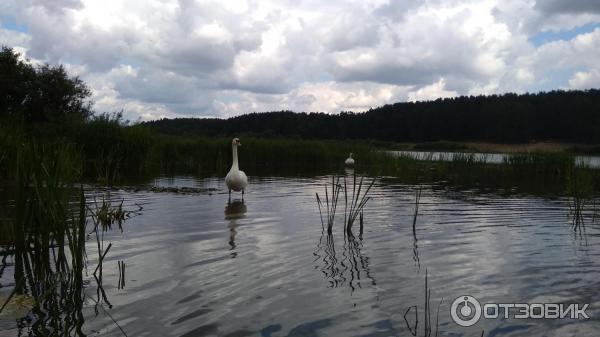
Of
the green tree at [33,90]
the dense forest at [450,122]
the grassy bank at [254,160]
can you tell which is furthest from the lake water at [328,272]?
the dense forest at [450,122]

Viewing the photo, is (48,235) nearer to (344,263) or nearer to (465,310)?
(344,263)

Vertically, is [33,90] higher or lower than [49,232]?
higher

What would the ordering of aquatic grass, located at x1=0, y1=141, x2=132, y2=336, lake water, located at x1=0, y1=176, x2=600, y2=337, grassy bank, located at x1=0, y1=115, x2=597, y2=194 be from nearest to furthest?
aquatic grass, located at x1=0, y1=141, x2=132, y2=336, lake water, located at x1=0, y1=176, x2=600, y2=337, grassy bank, located at x1=0, y1=115, x2=597, y2=194

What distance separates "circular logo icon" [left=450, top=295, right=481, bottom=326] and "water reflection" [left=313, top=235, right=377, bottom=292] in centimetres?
127

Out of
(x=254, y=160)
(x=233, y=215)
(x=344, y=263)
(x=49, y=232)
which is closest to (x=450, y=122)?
(x=254, y=160)

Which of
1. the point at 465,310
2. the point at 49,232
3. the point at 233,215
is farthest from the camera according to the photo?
the point at 233,215

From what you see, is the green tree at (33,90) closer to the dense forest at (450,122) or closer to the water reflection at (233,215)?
the water reflection at (233,215)

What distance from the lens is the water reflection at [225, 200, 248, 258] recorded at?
10370 millimetres

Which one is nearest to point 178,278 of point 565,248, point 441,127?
point 565,248

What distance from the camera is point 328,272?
8.00 meters

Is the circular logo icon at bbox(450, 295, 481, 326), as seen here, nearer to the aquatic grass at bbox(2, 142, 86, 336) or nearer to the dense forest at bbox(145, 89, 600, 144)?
A: the aquatic grass at bbox(2, 142, 86, 336)

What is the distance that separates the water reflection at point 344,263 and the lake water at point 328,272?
19 millimetres
